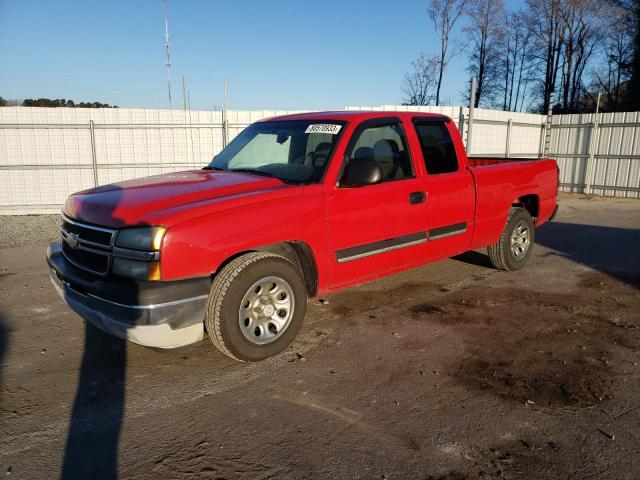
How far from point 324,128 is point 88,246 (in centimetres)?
222

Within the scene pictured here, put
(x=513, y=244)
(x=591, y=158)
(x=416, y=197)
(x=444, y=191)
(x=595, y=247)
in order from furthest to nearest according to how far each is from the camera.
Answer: (x=591, y=158)
(x=595, y=247)
(x=513, y=244)
(x=444, y=191)
(x=416, y=197)

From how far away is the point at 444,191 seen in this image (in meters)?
5.00

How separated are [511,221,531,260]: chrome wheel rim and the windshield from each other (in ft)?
10.0

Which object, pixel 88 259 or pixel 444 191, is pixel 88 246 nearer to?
pixel 88 259

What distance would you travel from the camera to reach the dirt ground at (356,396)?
2.65 m

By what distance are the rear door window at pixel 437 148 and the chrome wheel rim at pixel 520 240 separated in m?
1.60

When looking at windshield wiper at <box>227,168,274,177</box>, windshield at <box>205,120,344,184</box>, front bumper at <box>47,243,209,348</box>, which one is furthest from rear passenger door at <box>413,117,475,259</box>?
front bumper at <box>47,243,209,348</box>

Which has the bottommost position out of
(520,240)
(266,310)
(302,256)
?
(266,310)

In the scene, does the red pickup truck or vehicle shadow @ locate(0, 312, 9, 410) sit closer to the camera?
the red pickup truck

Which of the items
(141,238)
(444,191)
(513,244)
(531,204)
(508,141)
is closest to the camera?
(141,238)

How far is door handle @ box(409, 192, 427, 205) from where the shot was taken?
4676mm

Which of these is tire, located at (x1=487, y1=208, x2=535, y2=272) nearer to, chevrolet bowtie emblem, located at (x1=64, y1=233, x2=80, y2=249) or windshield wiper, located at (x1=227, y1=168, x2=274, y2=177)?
windshield wiper, located at (x1=227, y1=168, x2=274, y2=177)

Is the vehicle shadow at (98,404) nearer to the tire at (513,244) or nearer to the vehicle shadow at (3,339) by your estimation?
the vehicle shadow at (3,339)

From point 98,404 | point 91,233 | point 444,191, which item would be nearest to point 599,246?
point 444,191
